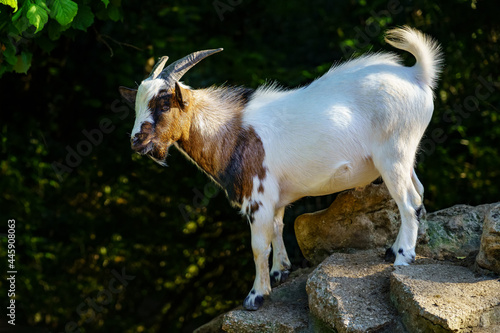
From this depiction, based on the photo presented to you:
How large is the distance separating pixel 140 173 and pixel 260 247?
3847 millimetres

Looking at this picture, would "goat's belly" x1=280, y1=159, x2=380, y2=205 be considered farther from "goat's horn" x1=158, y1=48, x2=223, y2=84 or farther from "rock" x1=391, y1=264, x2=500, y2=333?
"goat's horn" x1=158, y1=48, x2=223, y2=84

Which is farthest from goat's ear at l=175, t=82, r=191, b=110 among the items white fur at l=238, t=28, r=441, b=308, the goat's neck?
white fur at l=238, t=28, r=441, b=308

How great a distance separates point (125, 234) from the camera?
380 inches

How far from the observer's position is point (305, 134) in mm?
5988

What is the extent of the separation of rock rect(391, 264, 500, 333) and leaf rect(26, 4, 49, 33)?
376 cm

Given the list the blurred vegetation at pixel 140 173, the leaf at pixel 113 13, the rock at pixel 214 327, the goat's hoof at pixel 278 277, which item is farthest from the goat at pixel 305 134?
the blurred vegetation at pixel 140 173

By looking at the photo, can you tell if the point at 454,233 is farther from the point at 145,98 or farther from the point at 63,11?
the point at 63,11

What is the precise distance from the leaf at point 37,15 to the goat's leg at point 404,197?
329 centimetres

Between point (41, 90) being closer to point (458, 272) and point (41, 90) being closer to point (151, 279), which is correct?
point (151, 279)

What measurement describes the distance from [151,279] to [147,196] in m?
1.30

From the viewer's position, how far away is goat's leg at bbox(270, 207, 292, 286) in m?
6.57

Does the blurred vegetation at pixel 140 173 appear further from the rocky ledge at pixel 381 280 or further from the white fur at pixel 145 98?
the white fur at pixel 145 98

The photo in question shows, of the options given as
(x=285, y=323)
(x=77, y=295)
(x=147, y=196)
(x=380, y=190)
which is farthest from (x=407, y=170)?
(x=77, y=295)

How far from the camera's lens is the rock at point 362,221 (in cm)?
659
